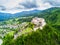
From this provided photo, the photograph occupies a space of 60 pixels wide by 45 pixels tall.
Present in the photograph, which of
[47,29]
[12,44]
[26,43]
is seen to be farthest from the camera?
[47,29]

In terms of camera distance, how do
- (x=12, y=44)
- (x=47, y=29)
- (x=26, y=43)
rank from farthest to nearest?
1. (x=47, y=29)
2. (x=12, y=44)
3. (x=26, y=43)

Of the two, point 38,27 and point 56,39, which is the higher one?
point 38,27

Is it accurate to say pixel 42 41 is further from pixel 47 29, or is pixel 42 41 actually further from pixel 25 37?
pixel 47 29

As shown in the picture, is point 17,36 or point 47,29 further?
point 47,29

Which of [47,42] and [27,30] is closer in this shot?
[47,42]

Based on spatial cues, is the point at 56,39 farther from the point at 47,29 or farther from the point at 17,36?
the point at 17,36

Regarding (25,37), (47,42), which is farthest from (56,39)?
(25,37)

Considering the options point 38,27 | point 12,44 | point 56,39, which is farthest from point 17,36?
point 56,39

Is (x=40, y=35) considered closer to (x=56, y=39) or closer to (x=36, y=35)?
(x=36, y=35)
